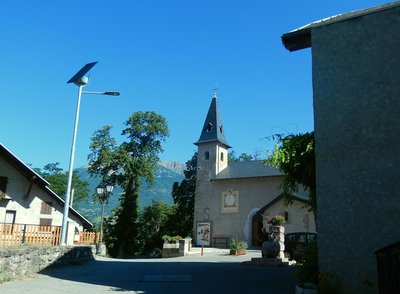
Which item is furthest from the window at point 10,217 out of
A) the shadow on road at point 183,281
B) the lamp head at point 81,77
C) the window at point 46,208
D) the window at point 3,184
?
the lamp head at point 81,77

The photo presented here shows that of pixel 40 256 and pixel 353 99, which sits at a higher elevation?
pixel 353 99

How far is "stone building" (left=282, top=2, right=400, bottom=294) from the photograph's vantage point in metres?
8.40

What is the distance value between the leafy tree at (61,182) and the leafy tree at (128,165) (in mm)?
15899

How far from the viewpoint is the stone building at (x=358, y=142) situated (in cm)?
840

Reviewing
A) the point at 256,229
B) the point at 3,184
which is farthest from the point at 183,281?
the point at 256,229

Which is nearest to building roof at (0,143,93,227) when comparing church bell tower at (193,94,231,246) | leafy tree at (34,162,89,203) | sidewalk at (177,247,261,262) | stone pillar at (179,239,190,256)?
stone pillar at (179,239,190,256)

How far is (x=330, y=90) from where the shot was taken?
9688 millimetres

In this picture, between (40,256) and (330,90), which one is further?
(40,256)

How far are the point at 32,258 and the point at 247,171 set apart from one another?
29186 mm

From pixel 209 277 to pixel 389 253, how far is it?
6.79m

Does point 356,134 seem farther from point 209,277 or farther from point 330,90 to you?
point 209,277

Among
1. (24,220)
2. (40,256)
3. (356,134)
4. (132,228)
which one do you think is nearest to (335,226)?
(356,134)

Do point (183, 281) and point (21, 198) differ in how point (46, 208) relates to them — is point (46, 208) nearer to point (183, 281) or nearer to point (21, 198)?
point (21, 198)

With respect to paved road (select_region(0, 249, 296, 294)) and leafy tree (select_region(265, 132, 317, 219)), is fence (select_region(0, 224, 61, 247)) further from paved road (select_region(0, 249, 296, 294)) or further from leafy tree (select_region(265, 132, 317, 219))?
leafy tree (select_region(265, 132, 317, 219))
